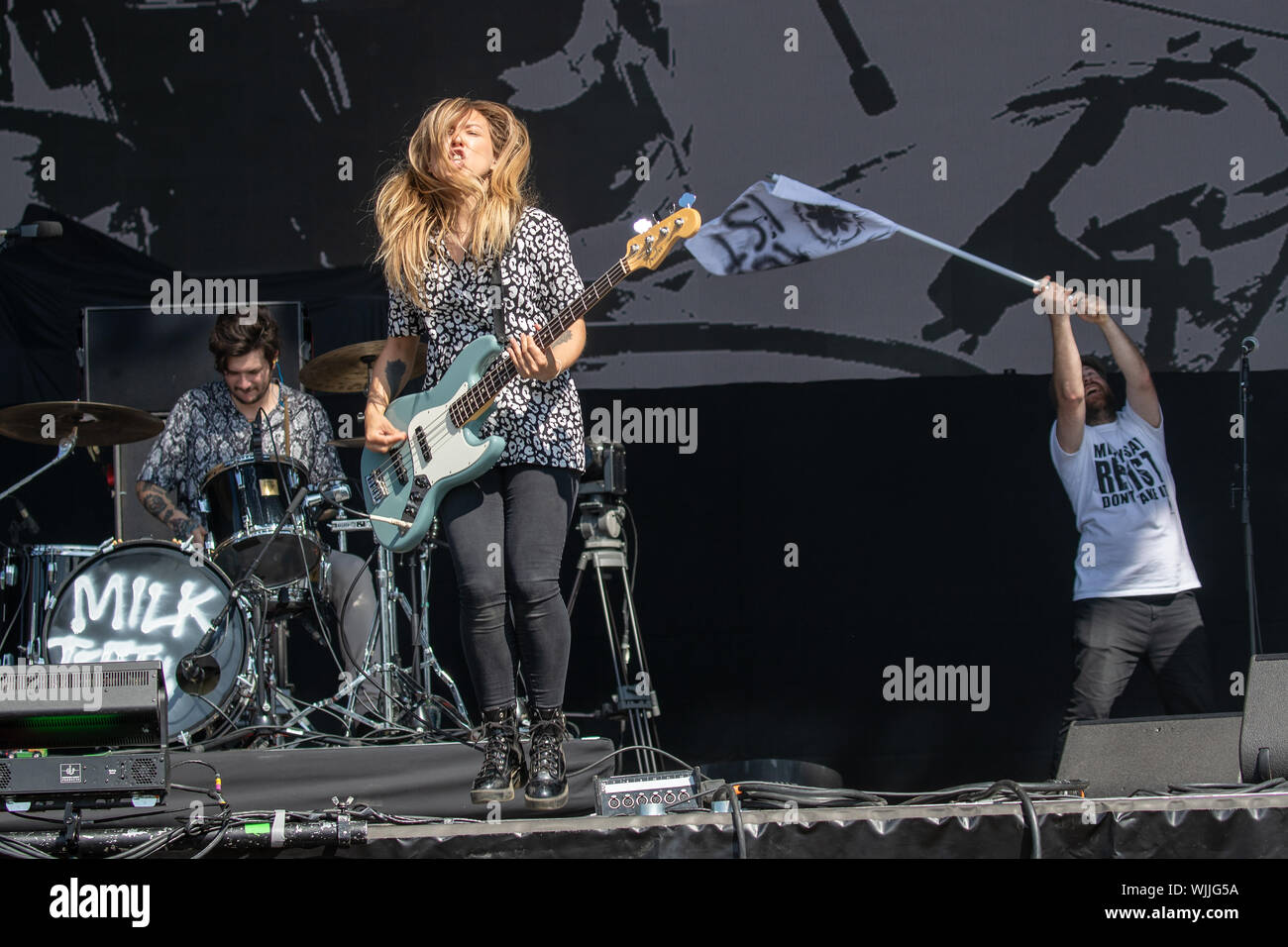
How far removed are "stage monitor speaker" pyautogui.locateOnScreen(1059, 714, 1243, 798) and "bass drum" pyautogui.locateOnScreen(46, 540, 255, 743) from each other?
100 inches

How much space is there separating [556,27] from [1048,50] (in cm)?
235

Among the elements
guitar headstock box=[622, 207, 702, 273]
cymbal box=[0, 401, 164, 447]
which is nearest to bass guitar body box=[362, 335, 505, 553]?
guitar headstock box=[622, 207, 702, 273]

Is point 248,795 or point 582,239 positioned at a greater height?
point 582,239

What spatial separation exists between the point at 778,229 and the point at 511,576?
3263mm

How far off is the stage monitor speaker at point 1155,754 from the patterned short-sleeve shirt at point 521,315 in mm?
1397

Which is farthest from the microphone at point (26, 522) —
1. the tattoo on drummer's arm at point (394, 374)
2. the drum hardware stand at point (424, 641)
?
the tattoo on drummer's arm at point (394, 374)

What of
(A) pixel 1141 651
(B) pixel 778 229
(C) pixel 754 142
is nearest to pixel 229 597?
(B) pixel 778 229

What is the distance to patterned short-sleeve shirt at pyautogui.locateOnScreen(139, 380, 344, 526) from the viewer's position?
512 centimetres

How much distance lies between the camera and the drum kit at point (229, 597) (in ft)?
13.3

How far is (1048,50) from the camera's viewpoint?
605cm

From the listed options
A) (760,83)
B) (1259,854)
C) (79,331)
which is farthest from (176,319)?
(1259,854)

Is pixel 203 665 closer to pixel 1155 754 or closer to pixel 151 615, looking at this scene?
pixel 151 615

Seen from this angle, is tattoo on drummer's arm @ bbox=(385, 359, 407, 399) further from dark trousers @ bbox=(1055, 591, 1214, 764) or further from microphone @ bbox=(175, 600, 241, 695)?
dark trousers @ bbox=(1055, 591, 1214, 764)
